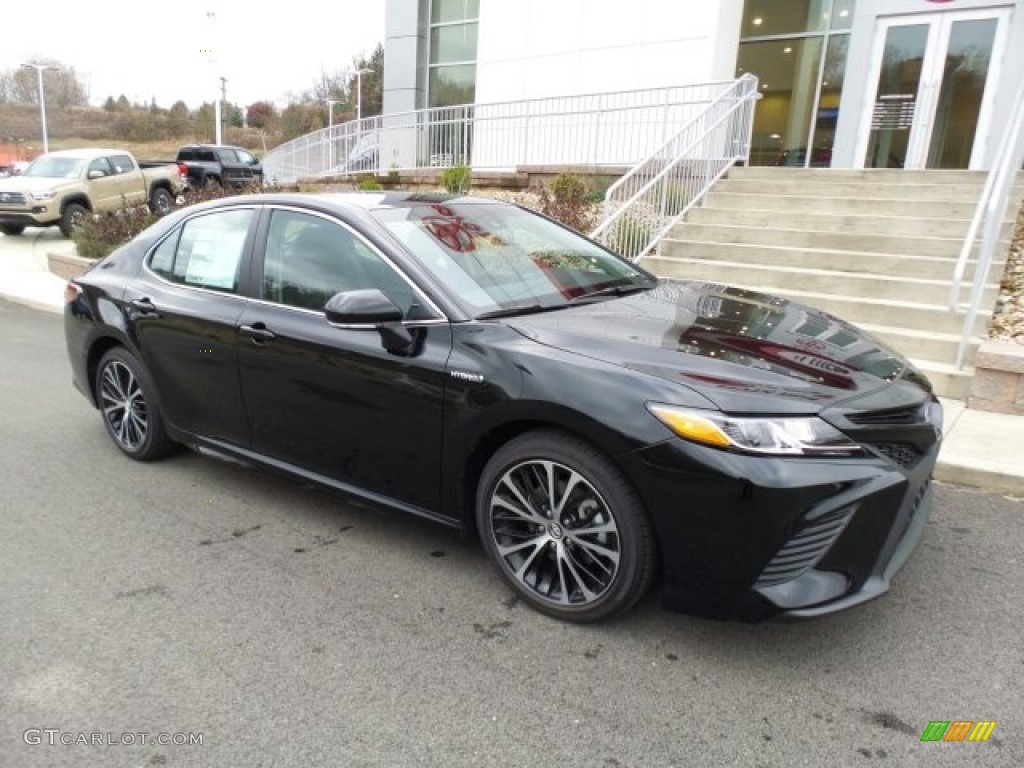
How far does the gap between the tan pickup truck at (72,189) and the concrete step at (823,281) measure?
39.2 feet

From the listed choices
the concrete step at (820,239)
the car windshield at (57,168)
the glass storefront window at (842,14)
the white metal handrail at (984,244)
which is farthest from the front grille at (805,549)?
the car windshield at (57,168)

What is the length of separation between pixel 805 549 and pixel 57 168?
18.6 metres

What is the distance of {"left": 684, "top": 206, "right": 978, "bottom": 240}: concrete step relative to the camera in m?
7.90

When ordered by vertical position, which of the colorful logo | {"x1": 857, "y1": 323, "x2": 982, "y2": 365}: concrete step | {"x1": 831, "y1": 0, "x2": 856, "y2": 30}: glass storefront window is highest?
{"x1": 831, "y1": 0, "x2": 856, "y2": 30}: glass storefront window

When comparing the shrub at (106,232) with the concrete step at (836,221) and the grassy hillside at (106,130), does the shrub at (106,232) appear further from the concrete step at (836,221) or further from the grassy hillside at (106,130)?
the grassy hillside at (106,130)

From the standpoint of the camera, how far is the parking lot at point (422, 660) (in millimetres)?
2326

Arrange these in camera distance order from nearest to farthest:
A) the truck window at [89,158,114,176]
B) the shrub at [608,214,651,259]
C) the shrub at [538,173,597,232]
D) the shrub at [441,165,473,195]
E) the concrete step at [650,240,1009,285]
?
the concrete step at [650,240,1009,285] < the shrub at [608,214,651,259] < the shrub at [538,173,597,232] < the shrub at [441,165,473,195] < the truck window at [89,158,114,176]

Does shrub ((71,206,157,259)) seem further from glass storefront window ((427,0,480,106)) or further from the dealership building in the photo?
glass storefront window ((427,0,480,106))

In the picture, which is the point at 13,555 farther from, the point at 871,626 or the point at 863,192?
the point at 863,192

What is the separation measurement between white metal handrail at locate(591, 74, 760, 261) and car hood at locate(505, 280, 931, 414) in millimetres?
4509

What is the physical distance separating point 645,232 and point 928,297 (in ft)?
9.70

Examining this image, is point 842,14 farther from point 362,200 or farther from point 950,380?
point 362,200

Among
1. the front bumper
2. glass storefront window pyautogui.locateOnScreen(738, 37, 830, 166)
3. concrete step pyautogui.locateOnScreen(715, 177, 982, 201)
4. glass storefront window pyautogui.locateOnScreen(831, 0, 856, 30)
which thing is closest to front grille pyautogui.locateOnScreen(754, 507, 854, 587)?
the front bumper

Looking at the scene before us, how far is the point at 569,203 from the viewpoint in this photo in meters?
9.51
